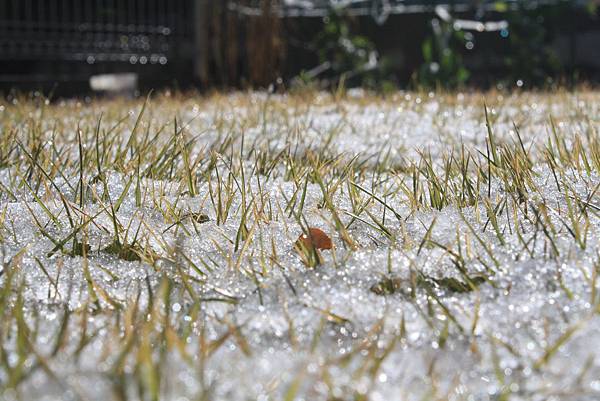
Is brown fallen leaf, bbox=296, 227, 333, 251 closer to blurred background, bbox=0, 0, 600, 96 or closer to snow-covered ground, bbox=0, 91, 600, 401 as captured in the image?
snow-covered ground, bbox=0, 91, 600, 401

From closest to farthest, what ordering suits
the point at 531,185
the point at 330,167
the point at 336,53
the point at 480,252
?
the point at 480,252 < the point at 531,185 < the point at 330,167 < the point at 336,53

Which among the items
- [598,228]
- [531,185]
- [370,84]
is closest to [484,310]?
[598,228]

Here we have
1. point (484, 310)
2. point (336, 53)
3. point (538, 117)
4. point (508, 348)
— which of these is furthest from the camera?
point (336, 53)

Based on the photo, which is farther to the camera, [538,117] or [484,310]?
[538,117]

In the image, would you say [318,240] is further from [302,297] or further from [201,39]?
[201,39]

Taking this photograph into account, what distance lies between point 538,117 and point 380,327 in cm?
209

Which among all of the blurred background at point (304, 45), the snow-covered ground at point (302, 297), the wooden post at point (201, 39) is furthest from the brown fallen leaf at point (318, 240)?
the wooden post at point (201, 39)

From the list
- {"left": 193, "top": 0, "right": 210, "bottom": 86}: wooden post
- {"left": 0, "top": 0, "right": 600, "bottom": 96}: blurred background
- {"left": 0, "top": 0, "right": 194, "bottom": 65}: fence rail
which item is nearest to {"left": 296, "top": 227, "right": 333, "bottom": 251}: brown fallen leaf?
{"left": 0, "top": 0, "right": 600, "bottom": 96}: blurred background

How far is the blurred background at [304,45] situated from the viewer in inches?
202

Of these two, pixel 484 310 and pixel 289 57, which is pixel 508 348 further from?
pixel 289 57

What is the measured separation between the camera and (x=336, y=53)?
5.42 meters

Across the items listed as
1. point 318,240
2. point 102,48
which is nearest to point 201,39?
point 102,48

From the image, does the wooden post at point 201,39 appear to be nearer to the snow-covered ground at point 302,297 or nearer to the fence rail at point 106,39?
the fence rail at point 106,39

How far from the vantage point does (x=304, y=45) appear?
5840 millimetres
